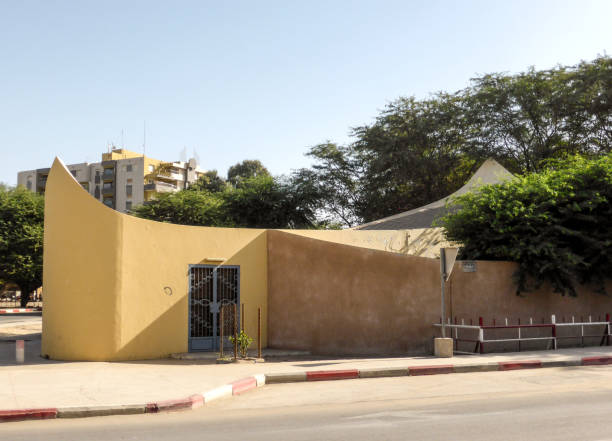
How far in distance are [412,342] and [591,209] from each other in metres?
7.09

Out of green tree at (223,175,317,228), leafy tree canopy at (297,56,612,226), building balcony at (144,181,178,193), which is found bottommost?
green tree at (223,175,317,228)

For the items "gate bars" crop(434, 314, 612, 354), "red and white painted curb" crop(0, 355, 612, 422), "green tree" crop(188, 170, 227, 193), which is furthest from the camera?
"green tree" crop(188, 170, 227, 193)

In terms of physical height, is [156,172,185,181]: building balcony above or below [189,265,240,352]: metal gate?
above

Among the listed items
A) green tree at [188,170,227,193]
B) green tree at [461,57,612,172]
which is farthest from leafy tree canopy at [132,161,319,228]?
green tree at [188,170,227,193]

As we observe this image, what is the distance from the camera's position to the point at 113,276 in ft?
47.3

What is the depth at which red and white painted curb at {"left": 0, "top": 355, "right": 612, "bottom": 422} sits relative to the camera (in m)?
8.48

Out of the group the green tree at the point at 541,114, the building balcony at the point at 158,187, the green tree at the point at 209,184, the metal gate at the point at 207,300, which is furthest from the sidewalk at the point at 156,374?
the building balcony at the point at 158,187

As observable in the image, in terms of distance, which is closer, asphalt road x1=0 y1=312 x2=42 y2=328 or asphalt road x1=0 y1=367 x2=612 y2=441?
asphalt road x1=0 y1=367 x2=612 y2=441

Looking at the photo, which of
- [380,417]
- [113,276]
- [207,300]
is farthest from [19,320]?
[380,417]

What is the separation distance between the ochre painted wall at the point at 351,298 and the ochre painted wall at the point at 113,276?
1404 millimetres

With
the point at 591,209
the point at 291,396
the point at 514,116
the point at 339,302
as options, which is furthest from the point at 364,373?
the point at 514,116

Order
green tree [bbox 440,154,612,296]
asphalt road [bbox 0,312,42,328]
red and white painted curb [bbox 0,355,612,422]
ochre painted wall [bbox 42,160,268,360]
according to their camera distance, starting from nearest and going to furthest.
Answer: red and white painted curb [bbox 0,355,612,422]
ochre painted wall [bbox 42,160,268,360]
green tree [bbox 440,154,612,296]
asphalt road [bbox 0,312,42,328]

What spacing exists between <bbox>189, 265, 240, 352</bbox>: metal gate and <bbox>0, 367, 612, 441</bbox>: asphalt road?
4.96 meters

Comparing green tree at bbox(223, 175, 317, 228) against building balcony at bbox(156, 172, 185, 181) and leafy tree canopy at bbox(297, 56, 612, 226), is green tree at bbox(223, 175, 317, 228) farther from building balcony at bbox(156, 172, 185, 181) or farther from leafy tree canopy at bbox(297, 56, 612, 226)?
building balcony at bbox(156, 172, 185, 181)
